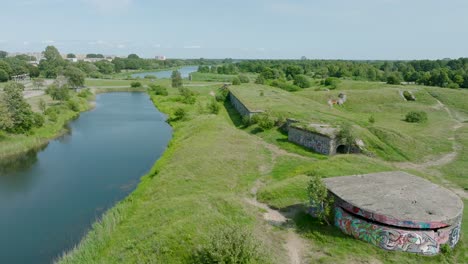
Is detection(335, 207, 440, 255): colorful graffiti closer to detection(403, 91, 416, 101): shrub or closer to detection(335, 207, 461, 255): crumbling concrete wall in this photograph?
detection(335, 207, 461, 255): crumbling concrete wall

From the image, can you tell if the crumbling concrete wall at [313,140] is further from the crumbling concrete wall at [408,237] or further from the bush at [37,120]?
the bush at [37,120]

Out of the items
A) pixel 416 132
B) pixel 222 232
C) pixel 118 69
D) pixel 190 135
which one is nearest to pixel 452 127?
pixel 416 132

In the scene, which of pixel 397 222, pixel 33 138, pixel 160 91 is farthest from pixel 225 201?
pixel 160 91

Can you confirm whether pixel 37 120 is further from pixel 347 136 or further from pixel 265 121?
pixel 347 136

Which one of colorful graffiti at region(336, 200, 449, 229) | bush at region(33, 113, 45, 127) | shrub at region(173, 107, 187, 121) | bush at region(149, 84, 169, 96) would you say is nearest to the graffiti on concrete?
colorful graffiti at region(336, 200, 449, 229)

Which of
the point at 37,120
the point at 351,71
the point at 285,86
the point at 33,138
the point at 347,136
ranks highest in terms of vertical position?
the point at 351,71

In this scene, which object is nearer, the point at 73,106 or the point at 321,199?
the point at 321,199

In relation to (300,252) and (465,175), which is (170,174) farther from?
(465,175)
